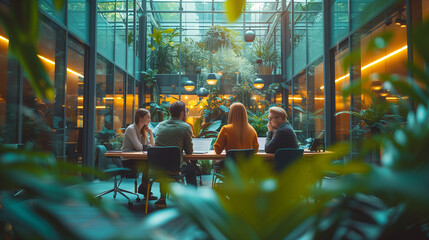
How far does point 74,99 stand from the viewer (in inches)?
233

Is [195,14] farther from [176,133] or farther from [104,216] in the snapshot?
[104,216]

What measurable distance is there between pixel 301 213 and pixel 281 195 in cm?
7

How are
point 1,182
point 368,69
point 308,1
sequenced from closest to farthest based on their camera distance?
point 1,182, point 368,69, point 308,1

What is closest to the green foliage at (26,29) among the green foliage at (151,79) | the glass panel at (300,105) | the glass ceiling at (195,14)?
the glass panel at (300,105)

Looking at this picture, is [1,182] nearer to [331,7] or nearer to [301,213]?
[301,213]

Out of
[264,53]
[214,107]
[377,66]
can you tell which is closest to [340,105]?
[377,66]

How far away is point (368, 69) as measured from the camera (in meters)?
5.06

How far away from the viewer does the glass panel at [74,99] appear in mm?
5664

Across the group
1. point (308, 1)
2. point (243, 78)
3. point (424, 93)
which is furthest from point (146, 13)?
point (424, 93)

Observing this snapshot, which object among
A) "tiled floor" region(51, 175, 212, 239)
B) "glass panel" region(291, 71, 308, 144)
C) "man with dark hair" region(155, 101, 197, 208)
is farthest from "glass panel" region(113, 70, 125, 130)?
"glass panel" region(291, 71, 308, 144)

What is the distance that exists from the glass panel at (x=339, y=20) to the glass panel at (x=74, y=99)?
5.41m

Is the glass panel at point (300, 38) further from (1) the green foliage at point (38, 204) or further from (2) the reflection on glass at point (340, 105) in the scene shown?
(1) the green foliage at point (38, 204)

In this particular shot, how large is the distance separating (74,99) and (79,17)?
164cm

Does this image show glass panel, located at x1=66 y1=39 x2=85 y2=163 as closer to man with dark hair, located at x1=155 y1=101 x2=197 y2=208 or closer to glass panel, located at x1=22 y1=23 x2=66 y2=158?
glass panel, located at x1=22 y1=23 x2=66 y2=158
